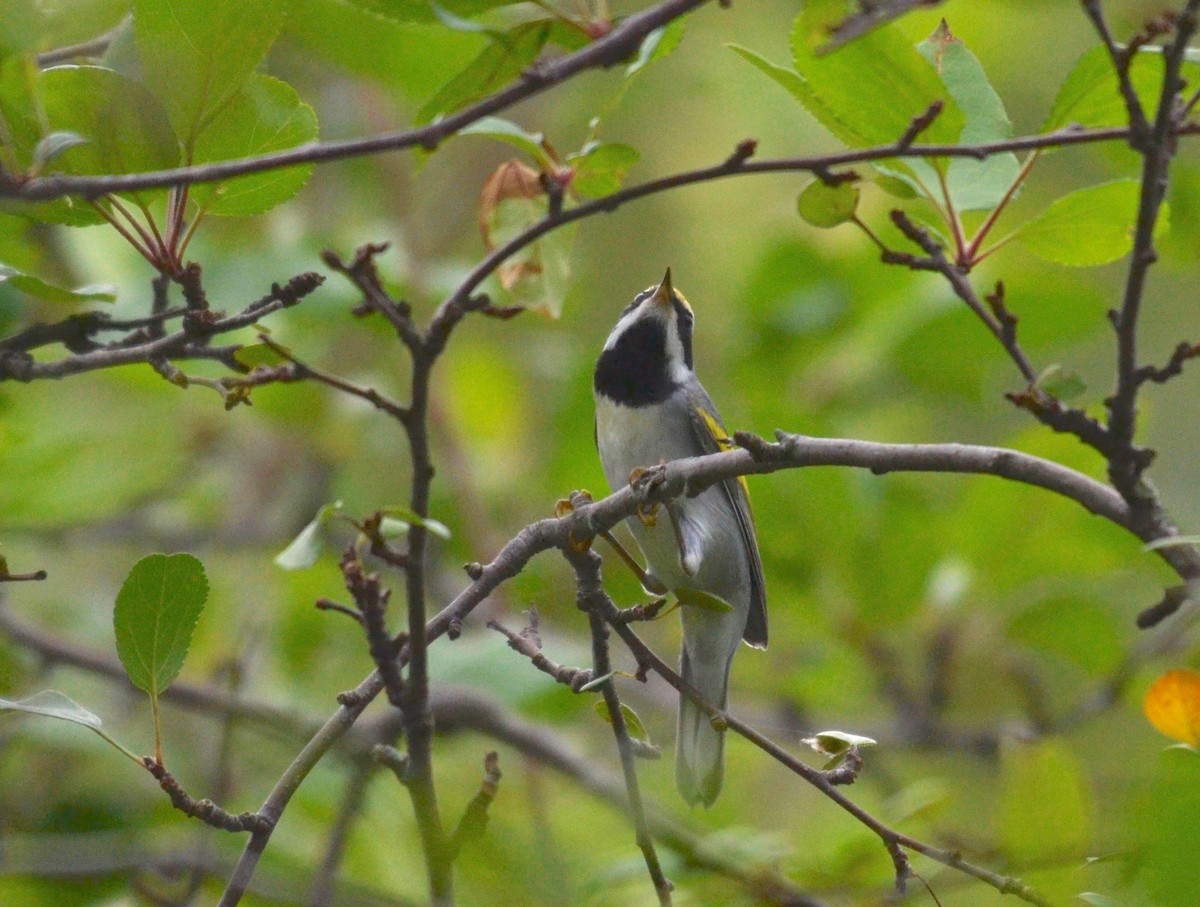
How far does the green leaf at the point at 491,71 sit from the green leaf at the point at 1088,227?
0.78 m

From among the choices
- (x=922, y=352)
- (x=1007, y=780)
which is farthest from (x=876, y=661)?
(x=1007, y=780)

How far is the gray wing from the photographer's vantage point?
3.24 metres

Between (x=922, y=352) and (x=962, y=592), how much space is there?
712 millimetres

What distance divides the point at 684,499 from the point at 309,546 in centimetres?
173

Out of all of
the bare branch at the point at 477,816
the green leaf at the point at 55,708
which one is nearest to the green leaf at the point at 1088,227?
the bare branch at the point at 477,816

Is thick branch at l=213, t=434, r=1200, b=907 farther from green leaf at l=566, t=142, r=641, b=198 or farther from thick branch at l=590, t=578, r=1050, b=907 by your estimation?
green leaf at l=566, t=142, r=641, b=198

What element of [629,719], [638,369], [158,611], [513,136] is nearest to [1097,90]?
[513,136]

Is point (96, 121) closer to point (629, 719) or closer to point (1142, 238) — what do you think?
point (629, 719)

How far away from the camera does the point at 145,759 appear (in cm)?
168

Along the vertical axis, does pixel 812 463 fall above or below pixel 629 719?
above

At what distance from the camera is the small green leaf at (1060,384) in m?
1.68

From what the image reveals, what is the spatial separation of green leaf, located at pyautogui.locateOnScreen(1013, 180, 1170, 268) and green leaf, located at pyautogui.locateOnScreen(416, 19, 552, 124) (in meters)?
0.78

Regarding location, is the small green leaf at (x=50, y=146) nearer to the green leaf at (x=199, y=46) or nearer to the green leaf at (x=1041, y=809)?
the green leaf at (x=199, y=46)

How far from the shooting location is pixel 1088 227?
1.90 m
